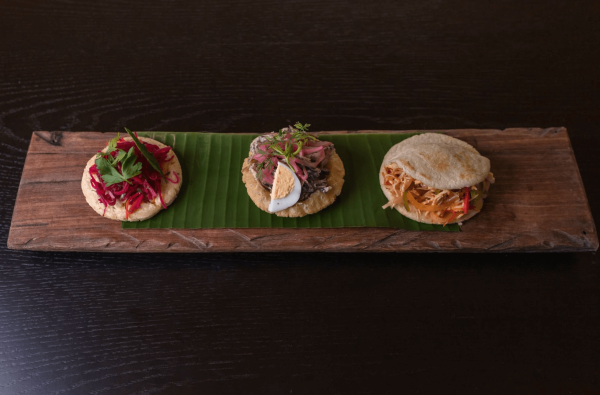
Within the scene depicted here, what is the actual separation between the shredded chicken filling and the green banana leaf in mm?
107

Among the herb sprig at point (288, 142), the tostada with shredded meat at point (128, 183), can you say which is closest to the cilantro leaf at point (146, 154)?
the tostada with shredded meat at point (128, 183)

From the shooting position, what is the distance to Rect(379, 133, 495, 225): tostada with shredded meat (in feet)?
11.0

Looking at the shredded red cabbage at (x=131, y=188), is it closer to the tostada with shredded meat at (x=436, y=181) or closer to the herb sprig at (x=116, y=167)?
the herb sprig at (x=116, y=167)

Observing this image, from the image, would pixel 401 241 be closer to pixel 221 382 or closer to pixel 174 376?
pixel 221 382

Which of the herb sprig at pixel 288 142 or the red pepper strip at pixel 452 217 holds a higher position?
the herb sprig at pixel 288 142

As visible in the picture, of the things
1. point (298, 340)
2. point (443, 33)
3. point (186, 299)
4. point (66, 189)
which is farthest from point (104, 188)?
point (443, 33)

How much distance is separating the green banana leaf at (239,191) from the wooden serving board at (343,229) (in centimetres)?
9

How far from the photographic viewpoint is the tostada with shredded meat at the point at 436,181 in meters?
3.36

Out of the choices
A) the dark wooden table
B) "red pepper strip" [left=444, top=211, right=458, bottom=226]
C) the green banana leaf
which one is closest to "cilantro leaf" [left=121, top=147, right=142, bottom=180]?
the green banana leaf

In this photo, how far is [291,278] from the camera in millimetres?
3717

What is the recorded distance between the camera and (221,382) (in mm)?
3391

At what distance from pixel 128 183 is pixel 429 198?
2.74m

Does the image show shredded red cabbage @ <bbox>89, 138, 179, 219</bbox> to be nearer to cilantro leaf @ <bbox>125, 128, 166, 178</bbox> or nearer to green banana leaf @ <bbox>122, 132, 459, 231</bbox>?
cilantro leaf @ <bbox>125, 128, 166, 178</bbox>

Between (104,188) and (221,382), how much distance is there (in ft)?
6.69
